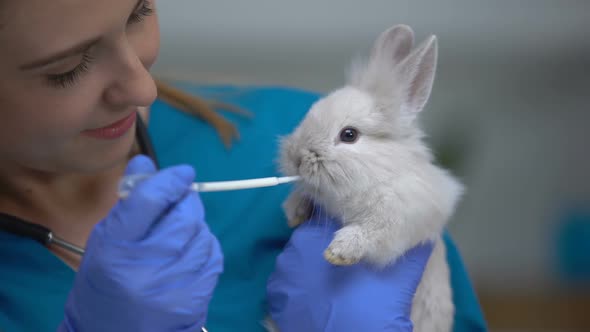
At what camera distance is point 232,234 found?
1.11 m

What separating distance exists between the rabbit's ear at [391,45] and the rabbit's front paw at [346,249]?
0.35 m

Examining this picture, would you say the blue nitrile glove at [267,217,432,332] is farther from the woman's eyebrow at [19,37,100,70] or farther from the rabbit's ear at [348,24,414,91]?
the woman's eyebrow at [19,37,100,70]

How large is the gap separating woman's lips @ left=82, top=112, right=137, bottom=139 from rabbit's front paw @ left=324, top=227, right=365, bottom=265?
397 mm

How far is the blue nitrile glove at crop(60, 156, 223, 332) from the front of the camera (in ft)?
2.37

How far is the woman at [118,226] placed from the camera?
2.35 feet

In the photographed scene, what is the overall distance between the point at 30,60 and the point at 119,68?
0.40 feet

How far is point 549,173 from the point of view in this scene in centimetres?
260

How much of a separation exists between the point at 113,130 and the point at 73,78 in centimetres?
14

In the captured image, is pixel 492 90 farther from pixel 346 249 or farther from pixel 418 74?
pixel 346 249

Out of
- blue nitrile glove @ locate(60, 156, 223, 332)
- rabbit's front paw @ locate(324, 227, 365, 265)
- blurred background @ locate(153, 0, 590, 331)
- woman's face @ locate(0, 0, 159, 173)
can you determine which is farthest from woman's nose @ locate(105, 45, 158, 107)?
blurred background @ locate(153, 0, 590, 331)

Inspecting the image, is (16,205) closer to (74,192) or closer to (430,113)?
(74,192)

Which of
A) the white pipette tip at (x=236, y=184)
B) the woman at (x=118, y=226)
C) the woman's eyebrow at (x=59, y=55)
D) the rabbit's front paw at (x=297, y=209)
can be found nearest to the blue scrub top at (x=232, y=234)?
the woman at (x=118, y=226)

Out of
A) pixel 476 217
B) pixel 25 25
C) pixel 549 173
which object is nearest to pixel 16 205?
pixel 25 25

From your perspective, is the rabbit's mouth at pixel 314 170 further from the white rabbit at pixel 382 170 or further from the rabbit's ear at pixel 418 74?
the rabbit's ear at pixel 418 74
